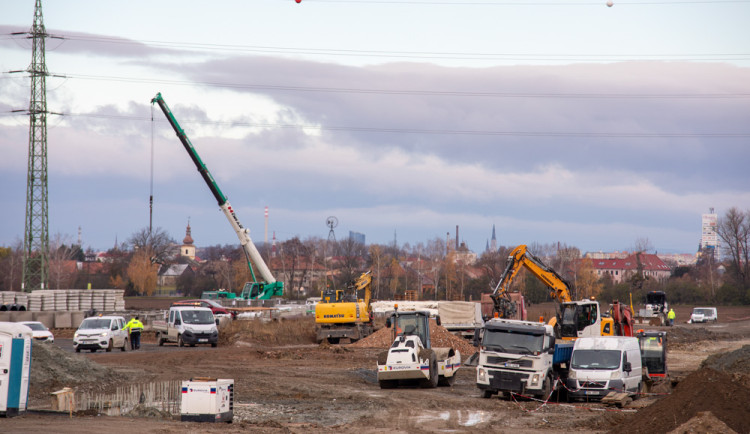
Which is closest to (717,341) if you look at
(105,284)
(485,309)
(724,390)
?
(485,309)

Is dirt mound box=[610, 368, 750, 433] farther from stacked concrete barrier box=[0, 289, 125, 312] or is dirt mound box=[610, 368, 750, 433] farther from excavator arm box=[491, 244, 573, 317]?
stacked concrete barrier box=[0, 289, 125, 312]

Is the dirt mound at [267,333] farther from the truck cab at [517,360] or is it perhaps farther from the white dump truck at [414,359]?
the truck cab at [517,360]

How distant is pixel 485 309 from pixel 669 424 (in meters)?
38.2

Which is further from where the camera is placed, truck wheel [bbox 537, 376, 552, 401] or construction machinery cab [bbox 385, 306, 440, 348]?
construction machinery cab [bbox 385, 306, 440, 348]

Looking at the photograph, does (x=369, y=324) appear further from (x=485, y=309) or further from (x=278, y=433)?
(x=278, y=433)

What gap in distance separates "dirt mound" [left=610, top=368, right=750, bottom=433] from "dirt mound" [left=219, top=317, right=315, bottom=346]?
31512 mm

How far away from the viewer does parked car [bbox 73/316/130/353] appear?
3566cm

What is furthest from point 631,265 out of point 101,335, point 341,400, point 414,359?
point 341,400

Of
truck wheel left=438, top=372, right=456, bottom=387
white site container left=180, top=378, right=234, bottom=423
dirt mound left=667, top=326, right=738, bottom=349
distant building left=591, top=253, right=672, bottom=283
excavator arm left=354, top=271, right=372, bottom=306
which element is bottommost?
dirt mound left=667, top=326, right=738, bottom=349

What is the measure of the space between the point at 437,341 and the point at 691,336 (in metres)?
26.0

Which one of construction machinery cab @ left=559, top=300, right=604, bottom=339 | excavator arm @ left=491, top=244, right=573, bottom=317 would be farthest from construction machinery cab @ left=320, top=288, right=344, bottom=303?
construction machinery cab @ left=559, top=300, right=604, bottom=339

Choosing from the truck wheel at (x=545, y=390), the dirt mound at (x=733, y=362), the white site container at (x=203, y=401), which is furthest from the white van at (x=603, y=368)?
the white site container at (x=203, y=401)

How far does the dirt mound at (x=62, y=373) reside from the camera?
23.1 m

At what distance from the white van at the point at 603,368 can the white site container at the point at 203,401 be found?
10.9 meters
